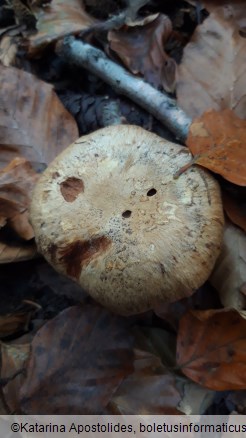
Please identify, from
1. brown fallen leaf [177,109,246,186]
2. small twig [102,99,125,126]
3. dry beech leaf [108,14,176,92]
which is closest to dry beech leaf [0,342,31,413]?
brown fallen leaf [177,109,246,186]

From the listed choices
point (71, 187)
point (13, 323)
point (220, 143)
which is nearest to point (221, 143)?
point (220, 143)

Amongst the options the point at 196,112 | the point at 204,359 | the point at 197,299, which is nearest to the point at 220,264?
the point at 197,299

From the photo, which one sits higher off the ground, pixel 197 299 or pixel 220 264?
pixel 220 264

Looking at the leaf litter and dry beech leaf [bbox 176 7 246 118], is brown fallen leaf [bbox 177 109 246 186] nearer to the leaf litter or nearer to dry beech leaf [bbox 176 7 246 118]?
the leaf litter

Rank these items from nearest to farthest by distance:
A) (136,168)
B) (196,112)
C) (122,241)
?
(122,241) → (136,168) → (196,112)

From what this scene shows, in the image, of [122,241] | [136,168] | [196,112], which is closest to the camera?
[122,241]

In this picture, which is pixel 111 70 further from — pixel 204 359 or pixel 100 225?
pixel 204 359

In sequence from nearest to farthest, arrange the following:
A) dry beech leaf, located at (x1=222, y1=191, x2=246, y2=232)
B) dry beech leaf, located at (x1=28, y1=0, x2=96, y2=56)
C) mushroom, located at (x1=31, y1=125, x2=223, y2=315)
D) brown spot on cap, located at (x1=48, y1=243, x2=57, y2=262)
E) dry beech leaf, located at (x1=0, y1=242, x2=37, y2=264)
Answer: mushroom, located at (x1=31, y1=125, x2=223, y2=315) → brown spot on cap, located at (x1=48, y1=243, x2=57, y2=262) → dry beech leaf, located at (x1=222, y1=191, x2=246, y2=232) → dry beech leaf, located at (x1=0, y1=242, x2=37, y2=264) → dry beech leaf, located at (x1=28, y1=0, x2=96, y2=56)
